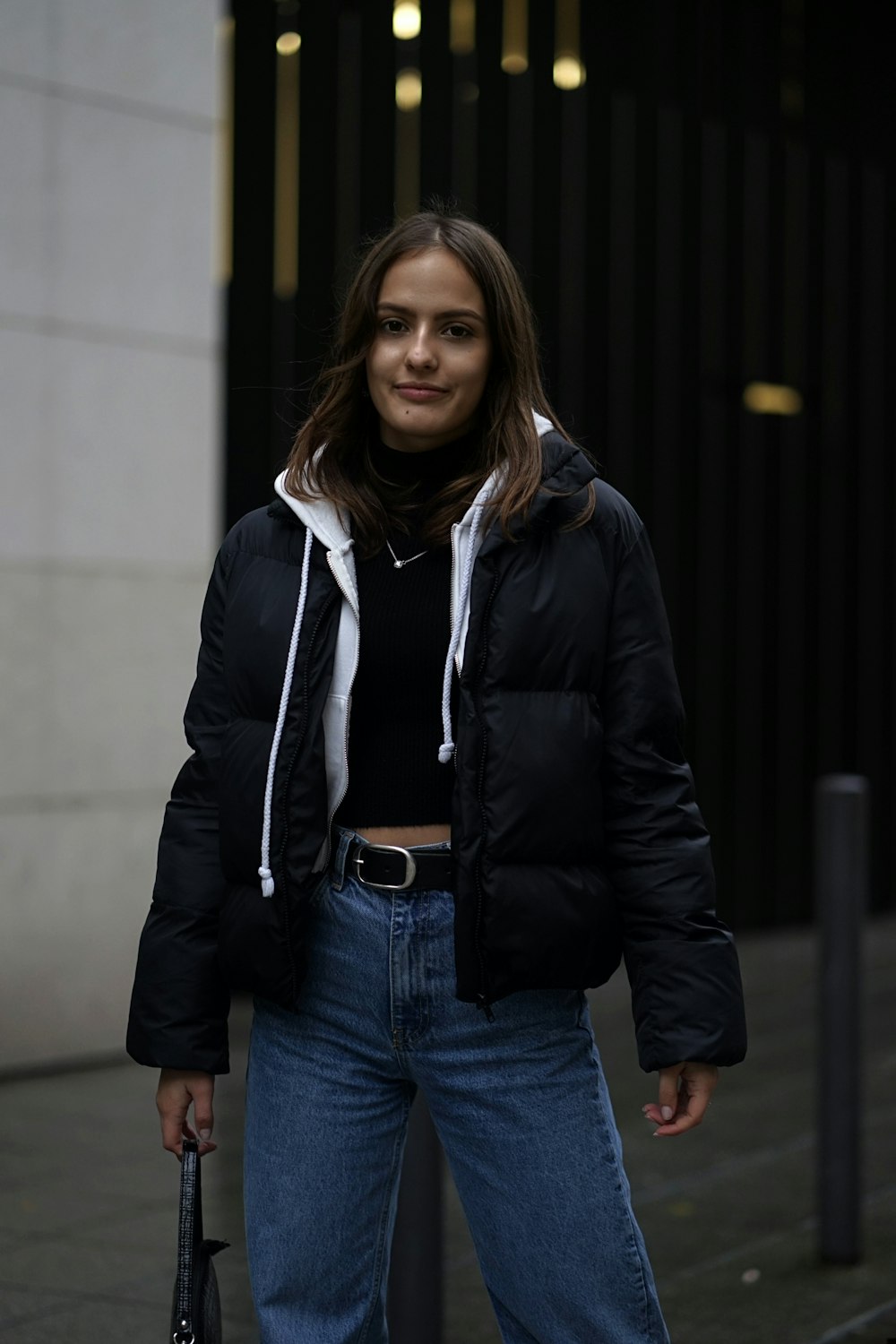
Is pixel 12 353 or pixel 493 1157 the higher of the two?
pixel 12 353

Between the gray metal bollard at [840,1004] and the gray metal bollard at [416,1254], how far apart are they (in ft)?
4.48

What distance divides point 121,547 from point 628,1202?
471 centimetres

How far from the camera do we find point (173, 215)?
22.7 ft

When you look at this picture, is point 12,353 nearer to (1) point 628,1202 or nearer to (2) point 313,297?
(2) point 313,297

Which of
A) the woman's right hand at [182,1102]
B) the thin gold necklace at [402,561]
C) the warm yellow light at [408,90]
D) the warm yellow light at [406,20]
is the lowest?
the woman's right hand at [182,1102]

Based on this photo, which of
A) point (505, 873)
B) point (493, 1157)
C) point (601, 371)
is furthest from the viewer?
point (601, 371)

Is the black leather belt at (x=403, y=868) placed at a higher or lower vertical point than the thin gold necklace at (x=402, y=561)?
lower

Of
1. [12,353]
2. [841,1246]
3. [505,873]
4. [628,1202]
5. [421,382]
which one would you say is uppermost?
[12,353]

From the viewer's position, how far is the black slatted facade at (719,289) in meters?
8.45

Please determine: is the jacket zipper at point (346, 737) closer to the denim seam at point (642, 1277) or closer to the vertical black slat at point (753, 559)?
the denim seam at point (642, 1277)

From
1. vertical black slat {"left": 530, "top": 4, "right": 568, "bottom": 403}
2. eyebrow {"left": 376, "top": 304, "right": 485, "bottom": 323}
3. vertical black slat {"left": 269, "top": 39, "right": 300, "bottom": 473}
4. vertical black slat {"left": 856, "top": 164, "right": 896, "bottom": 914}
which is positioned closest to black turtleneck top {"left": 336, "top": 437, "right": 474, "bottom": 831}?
eyebrow {"left": 376, "top": 304, "right": 485, "bottom": 323}

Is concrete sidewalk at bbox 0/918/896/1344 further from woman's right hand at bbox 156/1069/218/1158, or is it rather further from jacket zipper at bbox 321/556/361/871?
jacket zipper at bbox 321/556/361/871

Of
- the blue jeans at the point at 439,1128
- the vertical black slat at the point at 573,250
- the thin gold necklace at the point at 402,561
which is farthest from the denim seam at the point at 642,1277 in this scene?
the vertical black slat at the point at 573,250

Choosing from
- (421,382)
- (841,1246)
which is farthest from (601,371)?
(421,382)
